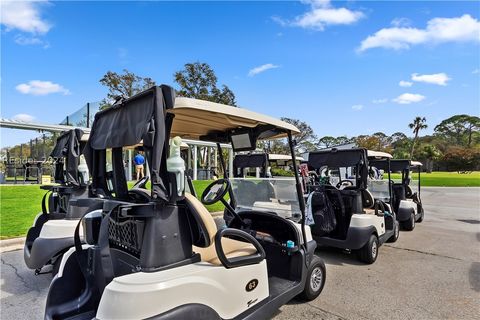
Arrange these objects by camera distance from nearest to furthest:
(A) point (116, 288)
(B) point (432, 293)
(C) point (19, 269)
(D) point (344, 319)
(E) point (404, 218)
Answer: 1. (A) point (116, 288)
2. (D) point (344, 319)
3. (B) point (432, 293)
4. (C) point (19, 269)
5. (E) point (404, 218)

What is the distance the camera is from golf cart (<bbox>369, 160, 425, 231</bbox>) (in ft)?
21.9

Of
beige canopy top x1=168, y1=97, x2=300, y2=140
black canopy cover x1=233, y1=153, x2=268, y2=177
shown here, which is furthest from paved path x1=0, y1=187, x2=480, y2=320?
black canopy cover x1=233, y1=153, x2=268, y2=177

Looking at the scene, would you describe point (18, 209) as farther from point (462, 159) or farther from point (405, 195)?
point (462, 159)

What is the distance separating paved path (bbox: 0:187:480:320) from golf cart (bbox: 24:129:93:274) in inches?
13.8

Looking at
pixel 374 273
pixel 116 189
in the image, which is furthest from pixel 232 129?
pixel 374 273

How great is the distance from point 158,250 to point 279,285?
138cm

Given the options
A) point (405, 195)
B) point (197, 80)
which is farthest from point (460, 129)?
point (405, 195)

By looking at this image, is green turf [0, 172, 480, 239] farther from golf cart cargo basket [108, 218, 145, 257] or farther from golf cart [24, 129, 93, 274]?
golf cart cargo basket [108, 218, 145, 257]

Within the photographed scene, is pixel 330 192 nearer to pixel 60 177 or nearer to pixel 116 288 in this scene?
pixel 116 288

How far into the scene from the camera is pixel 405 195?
23.7 feet

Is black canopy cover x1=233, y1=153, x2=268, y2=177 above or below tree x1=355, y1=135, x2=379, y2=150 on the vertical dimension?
below

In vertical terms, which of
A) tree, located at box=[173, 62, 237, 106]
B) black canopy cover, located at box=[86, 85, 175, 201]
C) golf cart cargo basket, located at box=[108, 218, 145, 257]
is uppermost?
tree, located at box=[173, 62, 237, 106]

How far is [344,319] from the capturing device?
273cm

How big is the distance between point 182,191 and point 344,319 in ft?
6.58
